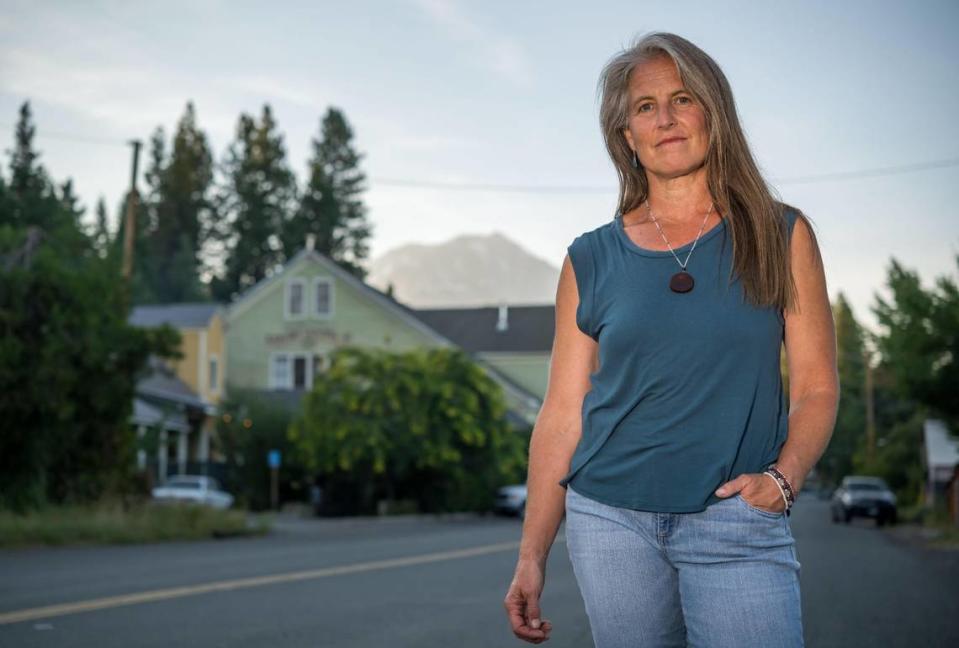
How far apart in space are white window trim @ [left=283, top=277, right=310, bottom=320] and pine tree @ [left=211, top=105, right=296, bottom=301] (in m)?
29.9

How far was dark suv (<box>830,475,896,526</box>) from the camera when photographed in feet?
119

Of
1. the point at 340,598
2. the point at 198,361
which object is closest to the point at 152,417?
the point at 198,361

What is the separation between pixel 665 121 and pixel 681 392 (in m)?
0.69

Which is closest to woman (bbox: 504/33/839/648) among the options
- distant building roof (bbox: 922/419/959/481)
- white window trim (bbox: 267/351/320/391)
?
distant building roof (bbox: 922/419/959/481)

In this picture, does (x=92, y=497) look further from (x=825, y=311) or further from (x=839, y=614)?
(x=825, y=311)

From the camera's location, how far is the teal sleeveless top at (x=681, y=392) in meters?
2.81

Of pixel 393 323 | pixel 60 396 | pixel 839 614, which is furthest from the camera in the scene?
pixel 393 323

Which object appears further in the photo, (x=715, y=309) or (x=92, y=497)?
(x=92, y=497)

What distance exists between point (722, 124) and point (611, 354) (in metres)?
0.61

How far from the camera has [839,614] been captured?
10250 mm

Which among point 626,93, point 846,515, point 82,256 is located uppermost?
point 82,256

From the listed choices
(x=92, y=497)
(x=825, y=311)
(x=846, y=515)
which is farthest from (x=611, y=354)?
(x=846, y=515)

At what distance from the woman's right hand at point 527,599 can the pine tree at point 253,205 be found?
77.9m

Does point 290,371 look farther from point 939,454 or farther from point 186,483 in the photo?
point 939,454
